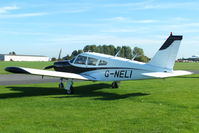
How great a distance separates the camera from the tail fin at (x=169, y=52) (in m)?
12.7

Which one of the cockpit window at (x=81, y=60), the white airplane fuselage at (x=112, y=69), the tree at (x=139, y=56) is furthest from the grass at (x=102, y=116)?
the tree at (x=139, y=56)

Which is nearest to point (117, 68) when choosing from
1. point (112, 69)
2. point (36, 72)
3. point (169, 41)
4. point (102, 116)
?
point (112, 69)

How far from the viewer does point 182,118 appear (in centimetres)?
768

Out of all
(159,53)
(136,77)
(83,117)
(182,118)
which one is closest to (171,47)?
(159,53)

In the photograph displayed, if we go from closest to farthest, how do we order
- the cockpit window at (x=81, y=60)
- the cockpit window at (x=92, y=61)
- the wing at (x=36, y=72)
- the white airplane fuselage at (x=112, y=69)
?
the wing at (x=36, y=72) → the white airplane fuselage at (x=112, y=69) → the cockpit window at (x=92, y=61) → the cockpit window at (x=81, y=60)

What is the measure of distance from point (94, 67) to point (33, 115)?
22.6 ft

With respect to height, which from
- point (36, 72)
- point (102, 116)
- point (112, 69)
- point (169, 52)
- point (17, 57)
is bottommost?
point (17, 57)

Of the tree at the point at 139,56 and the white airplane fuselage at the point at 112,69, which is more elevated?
the tree at the point at 139,56

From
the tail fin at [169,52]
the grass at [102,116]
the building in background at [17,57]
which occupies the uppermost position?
the tail fin at [169,52]

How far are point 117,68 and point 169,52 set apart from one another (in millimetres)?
2781

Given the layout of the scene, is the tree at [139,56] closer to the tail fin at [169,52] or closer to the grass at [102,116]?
the tail fin at [169,52]

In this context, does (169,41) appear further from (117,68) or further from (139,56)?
(139,56)

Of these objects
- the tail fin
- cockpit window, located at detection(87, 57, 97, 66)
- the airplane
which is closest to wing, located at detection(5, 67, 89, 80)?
A: the airplane

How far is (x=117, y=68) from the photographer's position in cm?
1368
